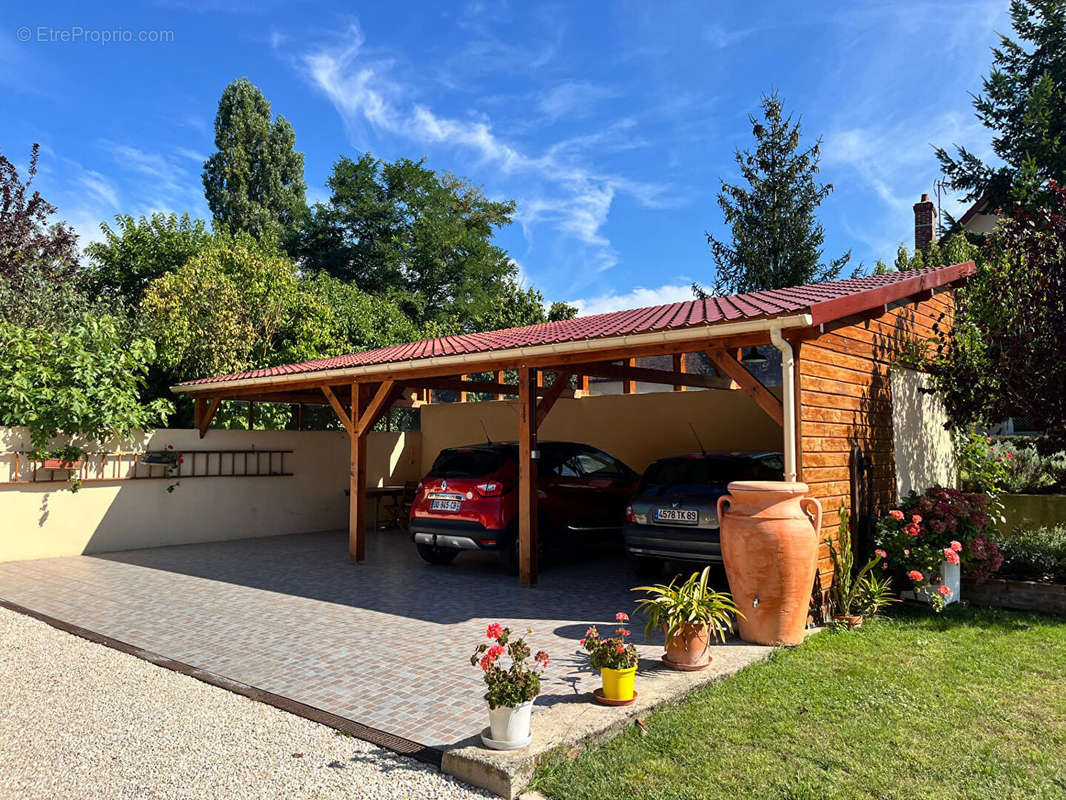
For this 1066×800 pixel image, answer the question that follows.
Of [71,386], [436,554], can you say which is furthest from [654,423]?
[71,386]

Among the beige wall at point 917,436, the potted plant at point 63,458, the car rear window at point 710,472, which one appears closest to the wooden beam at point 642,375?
the car rear window at point 710,472

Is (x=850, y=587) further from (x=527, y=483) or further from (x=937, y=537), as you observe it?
(x=527, y=483)

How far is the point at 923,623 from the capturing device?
587 cm

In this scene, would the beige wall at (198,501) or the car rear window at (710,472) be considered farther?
the beige wall at (198,501)

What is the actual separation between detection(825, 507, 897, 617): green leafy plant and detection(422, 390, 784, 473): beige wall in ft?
12.5

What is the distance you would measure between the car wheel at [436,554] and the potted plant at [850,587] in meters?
4.83

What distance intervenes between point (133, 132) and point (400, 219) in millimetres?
17234

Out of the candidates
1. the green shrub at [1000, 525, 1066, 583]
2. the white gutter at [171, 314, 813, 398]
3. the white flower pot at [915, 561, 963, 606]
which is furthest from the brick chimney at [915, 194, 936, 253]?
the white gutter at [171, 314, 813, 398]

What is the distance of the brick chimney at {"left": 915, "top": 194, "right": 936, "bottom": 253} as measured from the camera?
21.5 meters

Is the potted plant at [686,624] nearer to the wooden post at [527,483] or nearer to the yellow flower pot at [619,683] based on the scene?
the yellow flower pot at [619,683]

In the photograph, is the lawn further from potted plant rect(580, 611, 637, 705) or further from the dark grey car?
the dark grey car

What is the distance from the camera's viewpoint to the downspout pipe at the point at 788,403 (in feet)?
18.2

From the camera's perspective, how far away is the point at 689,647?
456cm

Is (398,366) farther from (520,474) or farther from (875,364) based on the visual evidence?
(875,364)
